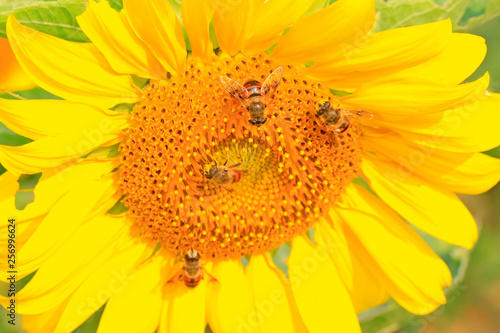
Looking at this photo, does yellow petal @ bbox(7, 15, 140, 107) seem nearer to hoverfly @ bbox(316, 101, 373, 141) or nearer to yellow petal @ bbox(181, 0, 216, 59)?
yellow petal @ bbox(181, 0, 216, 59)

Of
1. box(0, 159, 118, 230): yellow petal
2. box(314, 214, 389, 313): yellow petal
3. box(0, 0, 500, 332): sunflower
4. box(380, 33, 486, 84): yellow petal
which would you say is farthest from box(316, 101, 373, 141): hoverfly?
box(0, 159, 118, 230): yellow petal

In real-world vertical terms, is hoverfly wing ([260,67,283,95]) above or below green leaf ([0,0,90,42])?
below

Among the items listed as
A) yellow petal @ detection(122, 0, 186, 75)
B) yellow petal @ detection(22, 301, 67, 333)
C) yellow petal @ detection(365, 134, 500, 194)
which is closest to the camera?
yellow petal @ detection(122, 0, 186, 75)

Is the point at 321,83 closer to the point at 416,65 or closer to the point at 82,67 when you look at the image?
the point at 416,65

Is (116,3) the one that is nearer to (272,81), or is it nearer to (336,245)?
(272,81)

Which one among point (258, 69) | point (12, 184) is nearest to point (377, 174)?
point (258, 69)

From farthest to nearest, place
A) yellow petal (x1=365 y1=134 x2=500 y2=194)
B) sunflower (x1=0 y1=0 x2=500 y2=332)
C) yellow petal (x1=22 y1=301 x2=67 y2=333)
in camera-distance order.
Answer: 1. yellow petal (x1=22 y1=301 x2=67 y2=333)
2. yellow petal (x1=365 y1=134 x2=500 y2=194)
3. sunflower (x1=0 y1=0 x2=500 y2=332)

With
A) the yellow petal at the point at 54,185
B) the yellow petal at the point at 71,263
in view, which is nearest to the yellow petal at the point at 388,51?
the yellow petal at the point at 54,185
